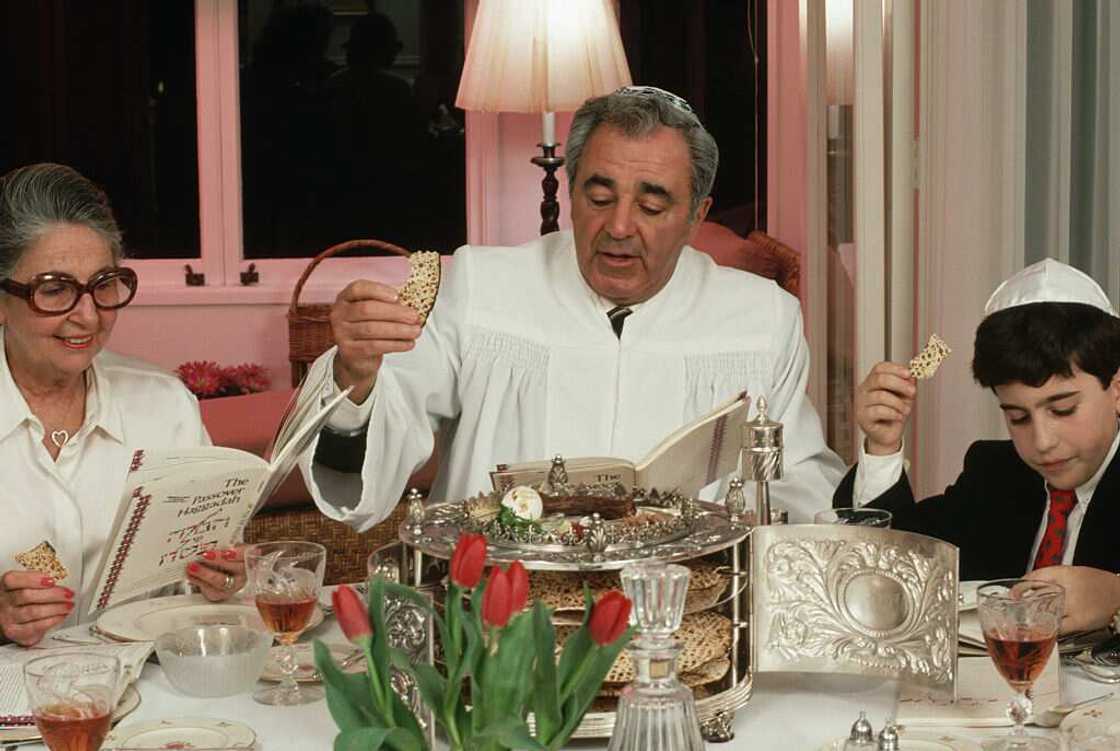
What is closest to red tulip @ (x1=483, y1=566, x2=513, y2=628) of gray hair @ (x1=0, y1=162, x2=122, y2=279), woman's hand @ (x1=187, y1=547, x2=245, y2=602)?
woman's hand @ (x1=187, y1=547, x2=245, y2=602)

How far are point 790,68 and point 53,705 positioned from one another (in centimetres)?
423

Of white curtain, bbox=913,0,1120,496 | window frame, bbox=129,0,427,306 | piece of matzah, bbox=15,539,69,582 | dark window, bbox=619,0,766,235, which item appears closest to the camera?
piece of matzah, bbox=15,539,69,582

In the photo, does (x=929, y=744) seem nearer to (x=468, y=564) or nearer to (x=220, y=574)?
(x=468, y=564)

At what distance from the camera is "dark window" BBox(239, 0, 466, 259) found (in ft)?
20.4

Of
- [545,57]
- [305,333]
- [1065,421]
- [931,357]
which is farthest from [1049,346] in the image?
[305,333]

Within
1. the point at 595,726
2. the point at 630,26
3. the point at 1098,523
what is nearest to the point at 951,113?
the point at 1098,523

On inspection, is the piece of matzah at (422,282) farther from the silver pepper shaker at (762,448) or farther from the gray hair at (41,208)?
the gray hair at (41,208)

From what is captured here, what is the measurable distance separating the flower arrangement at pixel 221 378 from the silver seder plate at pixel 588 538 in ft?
12.9

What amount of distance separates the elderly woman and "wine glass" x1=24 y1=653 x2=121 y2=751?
0.82m

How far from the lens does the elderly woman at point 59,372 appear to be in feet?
7.83

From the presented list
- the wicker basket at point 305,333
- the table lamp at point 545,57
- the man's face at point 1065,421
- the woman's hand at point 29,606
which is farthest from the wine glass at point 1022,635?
the wicker basket at point 305,333

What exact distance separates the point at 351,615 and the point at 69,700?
0.38 metres

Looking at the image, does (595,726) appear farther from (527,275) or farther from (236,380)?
(236,380)

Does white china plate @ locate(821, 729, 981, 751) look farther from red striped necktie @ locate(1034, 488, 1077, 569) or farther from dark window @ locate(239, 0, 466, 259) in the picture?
dark window @ locate(239, 0, 466, 259)
